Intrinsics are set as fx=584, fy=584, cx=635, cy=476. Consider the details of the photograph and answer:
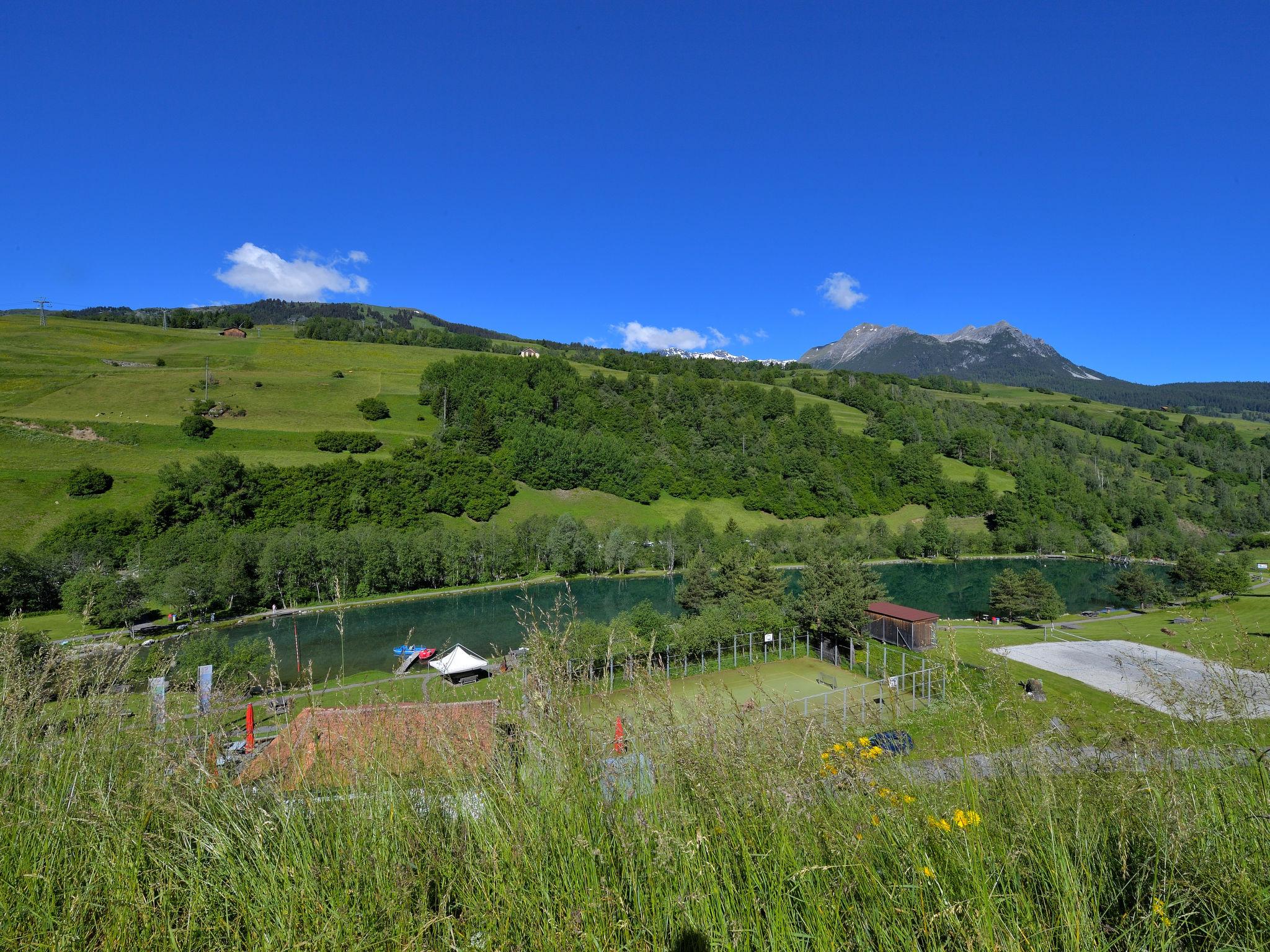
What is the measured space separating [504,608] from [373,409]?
45.8 m

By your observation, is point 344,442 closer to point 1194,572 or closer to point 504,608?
point 504,608

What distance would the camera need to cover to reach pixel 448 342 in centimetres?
12625

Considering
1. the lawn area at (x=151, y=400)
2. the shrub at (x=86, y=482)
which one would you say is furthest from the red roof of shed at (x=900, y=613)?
the shrub at (x=86, y=482)

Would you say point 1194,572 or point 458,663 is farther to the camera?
point 1194,572

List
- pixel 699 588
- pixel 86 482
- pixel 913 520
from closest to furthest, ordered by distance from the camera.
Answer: pixel 699 588 → pixel 86 482 → pixel 913 520

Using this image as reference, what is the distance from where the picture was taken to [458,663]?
24.6 meters

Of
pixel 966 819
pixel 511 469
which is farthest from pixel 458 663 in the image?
pixel 511 469

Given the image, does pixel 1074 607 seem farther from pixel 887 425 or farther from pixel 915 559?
pixel 887 425

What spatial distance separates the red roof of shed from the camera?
27250mm

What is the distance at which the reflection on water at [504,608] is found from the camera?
1358 inches

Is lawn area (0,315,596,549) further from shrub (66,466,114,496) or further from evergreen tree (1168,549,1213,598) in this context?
evergreen tree (1168,549,1213,598)

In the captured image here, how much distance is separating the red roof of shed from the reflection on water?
1488 cm

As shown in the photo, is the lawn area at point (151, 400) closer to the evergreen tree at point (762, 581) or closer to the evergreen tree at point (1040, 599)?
the evergreen tree at point (762, 581)

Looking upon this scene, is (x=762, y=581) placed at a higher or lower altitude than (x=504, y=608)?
higher
